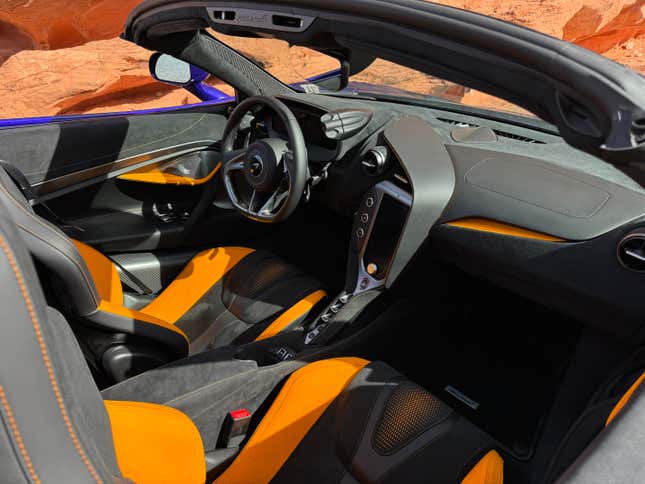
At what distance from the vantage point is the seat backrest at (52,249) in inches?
50.6

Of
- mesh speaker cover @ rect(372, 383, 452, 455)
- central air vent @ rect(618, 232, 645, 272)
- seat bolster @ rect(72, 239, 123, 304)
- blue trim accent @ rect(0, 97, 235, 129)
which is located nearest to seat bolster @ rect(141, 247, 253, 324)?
seat bolster @ rect(72, 239, 123, 304)

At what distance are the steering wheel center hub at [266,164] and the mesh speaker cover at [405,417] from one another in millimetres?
928

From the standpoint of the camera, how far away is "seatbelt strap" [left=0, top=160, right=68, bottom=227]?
2059 millimetres

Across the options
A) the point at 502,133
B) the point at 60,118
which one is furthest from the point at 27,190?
the point at 502,133

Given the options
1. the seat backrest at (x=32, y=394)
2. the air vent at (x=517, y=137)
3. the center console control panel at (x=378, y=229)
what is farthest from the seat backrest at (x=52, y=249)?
the air vent at (x=517, y=137)

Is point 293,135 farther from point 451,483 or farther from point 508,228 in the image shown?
point 451,483

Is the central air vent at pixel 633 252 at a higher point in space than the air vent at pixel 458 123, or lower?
higher

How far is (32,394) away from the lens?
0.75 metres

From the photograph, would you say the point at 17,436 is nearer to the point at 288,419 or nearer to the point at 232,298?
the point at 288,419

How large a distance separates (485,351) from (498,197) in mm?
778

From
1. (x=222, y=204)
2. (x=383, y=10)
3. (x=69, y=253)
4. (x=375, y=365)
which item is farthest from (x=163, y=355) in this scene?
(x=383, y=10)

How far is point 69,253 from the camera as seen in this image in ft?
4.71

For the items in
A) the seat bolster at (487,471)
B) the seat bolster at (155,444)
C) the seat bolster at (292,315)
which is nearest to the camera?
the seat bolster at (155,444)

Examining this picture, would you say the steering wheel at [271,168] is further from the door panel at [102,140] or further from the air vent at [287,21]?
the air vent at [287,21]
